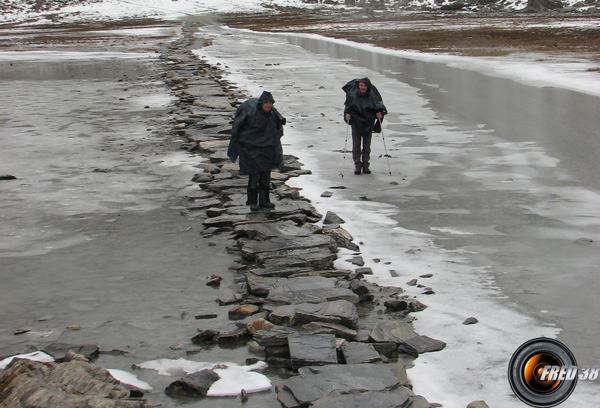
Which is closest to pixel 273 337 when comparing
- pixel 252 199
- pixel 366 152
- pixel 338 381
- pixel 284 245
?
pixel 338 381

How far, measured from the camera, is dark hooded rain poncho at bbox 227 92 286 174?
9.12 m

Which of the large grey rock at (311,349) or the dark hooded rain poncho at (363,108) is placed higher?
the dark hooded rain poncho at (363,108)

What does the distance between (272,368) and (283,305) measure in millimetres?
1050

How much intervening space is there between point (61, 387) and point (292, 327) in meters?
1.95

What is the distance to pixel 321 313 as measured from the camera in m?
5.95

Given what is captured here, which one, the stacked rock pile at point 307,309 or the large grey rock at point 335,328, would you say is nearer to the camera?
the stacked rock pile at point 307,309

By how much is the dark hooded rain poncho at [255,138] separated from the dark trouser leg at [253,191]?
0.15 metres

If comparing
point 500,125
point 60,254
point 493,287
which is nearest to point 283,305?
point 493,287

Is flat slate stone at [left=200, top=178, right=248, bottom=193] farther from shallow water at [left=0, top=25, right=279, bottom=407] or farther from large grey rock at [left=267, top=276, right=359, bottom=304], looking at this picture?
large grey rock at [left=267, top=276, right=359, bottom=304]

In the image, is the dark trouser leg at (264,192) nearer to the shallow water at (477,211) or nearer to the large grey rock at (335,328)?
the shallow water at (477,211)

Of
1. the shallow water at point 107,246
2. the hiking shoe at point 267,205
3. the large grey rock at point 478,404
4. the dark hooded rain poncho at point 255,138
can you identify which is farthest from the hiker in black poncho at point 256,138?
the large grey rock at point 478,404

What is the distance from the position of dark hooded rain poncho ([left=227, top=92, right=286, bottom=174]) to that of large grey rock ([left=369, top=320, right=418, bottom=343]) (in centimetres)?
387

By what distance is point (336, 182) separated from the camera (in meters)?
11.0

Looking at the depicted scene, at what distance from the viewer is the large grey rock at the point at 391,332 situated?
556 cm
